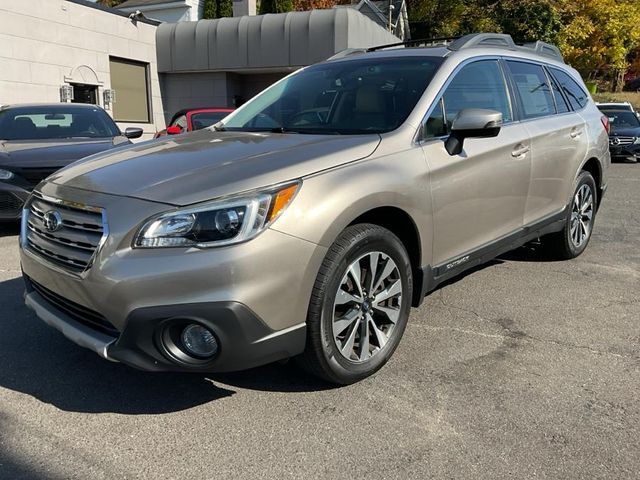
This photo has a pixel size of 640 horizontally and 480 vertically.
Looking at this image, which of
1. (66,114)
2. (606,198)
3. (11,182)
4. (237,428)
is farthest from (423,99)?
(606,198)

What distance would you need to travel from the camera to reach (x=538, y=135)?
4391 millimetres

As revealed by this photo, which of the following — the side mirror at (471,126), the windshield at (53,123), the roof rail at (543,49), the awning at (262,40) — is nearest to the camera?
the side mirror at (471,126)

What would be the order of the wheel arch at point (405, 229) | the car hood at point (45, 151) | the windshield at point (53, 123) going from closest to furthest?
the wheel arch at point (405, 229) → the car hood at point (45, 151) → the windshield at point (53, 123)

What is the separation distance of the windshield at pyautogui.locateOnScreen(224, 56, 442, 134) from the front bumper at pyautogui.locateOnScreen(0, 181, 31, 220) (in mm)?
3297

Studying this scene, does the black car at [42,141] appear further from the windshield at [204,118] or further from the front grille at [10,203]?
the windshield at [204,118]

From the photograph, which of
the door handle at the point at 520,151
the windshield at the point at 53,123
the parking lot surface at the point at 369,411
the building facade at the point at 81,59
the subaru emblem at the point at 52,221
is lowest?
the parking lot surface at the point at 369,411

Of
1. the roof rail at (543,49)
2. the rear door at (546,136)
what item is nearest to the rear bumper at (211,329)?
the rear door at (546,136)

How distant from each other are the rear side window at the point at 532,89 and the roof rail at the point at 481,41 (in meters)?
0.21

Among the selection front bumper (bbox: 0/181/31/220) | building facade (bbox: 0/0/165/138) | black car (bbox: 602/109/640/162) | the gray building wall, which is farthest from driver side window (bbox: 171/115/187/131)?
black car (bbox: 602/109/640/162)

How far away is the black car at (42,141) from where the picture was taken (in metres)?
6.38

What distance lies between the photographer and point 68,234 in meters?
2.76

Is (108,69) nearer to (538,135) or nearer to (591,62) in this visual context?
(538,135)

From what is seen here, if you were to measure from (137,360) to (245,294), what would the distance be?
566mm

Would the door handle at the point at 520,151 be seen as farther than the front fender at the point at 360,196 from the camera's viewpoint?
Yes
